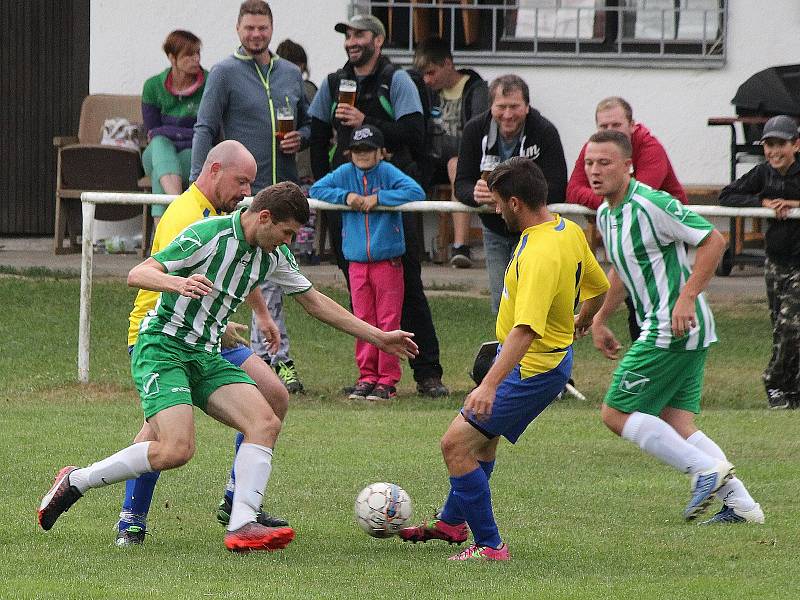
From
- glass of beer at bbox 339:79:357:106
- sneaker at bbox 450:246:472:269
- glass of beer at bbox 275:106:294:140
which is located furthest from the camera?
sneaker at bbox 450:246:472:269

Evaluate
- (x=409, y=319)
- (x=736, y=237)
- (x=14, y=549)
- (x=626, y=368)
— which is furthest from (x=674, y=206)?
(x=736, y=237)

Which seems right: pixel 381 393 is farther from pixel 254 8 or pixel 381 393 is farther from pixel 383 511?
pixel 383 511

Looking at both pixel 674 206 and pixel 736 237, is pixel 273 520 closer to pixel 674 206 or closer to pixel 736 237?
pixel 674 206

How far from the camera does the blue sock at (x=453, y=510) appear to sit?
648 centimetres

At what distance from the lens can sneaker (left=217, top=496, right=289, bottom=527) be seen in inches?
265

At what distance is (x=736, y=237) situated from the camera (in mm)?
15133

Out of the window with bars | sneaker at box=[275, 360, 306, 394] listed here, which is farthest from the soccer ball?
the window with bars

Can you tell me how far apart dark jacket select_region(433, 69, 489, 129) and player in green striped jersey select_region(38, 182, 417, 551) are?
7945 mm

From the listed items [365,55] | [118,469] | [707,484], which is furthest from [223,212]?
[365,55]

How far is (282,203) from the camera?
20.5ft

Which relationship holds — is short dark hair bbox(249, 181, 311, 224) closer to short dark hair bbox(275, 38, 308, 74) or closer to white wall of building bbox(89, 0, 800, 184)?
short dark hair bbox(275, 38, 308, 74)

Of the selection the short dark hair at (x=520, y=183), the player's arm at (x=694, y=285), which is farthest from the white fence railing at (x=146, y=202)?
the short dark hair at (x=520, y=183)

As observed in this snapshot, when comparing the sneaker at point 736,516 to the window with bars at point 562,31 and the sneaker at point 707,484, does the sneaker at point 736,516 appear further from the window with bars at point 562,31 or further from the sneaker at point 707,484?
the window with bars at point 562,31

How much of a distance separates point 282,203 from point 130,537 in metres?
1.57
